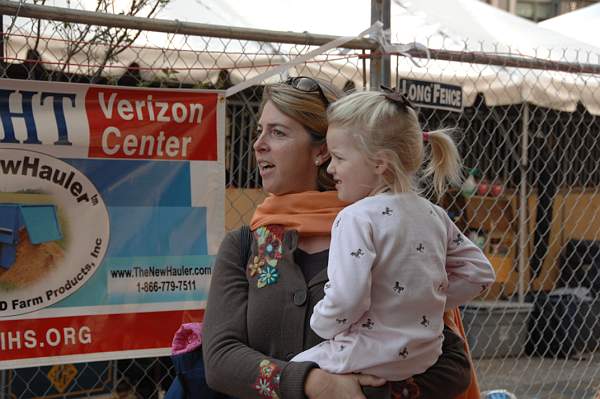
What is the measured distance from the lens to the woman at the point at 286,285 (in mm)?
1813

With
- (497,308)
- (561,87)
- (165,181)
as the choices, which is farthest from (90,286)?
(497,308)

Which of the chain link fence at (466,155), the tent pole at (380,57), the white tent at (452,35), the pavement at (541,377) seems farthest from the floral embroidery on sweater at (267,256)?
the pavement at (541,377)

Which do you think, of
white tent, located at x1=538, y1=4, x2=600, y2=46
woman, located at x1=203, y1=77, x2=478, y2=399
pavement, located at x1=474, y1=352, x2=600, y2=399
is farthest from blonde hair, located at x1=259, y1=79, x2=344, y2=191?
white tent, located at x1=538, y1=4, x2=600, y2=46

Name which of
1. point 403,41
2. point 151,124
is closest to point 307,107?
point 151,124

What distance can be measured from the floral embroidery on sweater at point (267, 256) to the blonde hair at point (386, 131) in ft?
1.00

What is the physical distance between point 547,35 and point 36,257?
264 inches

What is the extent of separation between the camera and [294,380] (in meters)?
1.78

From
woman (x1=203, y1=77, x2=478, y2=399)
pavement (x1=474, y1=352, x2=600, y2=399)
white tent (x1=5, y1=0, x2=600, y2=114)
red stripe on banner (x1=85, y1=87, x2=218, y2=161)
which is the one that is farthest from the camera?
pavement (x1=474, y1=352, x2=600, y2=399)

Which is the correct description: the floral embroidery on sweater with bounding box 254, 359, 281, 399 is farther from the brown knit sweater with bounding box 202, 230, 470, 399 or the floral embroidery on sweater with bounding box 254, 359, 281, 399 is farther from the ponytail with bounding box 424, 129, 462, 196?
the ponytail with bounding box 424, 129, 462, 196

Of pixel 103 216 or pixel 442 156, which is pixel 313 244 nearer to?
pixel 442 156

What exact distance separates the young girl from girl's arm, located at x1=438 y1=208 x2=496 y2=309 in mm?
30

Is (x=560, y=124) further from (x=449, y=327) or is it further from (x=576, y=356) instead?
(x=449, y=327)

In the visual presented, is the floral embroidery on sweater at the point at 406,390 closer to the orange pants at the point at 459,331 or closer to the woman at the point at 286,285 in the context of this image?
the woman at the point at 286,285

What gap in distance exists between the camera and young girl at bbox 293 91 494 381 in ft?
5.71
